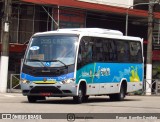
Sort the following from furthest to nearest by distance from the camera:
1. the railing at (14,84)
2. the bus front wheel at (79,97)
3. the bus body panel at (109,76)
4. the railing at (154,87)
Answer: the railing at (154,87)
the railing at (14,84)
the bus body panel at (109,76)
the bus front wheel at (79,97)

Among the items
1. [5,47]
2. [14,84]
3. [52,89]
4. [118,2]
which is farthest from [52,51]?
[118,2]

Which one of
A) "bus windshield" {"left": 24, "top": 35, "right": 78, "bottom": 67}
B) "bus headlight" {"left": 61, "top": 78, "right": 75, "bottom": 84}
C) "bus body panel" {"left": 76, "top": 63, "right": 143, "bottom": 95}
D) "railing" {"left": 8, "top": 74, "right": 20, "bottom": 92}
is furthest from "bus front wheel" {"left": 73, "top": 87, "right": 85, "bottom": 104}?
"railing" {"left": 8, "top": 74, "right": 20, "bottom": 92}

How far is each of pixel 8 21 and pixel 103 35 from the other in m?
11.5

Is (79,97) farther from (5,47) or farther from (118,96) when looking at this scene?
(5,47)

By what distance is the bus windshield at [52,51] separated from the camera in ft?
71.0

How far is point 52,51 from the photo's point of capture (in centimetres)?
2189

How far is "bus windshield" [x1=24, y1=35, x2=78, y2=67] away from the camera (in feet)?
71.0

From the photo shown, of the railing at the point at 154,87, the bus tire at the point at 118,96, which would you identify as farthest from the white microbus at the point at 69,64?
the railing at the point at 154,87

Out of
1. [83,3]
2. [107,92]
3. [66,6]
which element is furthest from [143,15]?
[107,92]

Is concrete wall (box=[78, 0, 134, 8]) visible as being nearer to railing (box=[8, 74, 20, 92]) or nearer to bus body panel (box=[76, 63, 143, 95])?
railing (box=[8, 74, 20, 92])

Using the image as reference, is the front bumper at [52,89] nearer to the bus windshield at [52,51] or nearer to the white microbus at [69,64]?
the white microbus at [69,64]

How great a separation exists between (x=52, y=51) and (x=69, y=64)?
0.95m

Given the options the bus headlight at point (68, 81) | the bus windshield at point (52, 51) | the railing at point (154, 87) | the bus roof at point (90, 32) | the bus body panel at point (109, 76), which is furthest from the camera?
the railing at point (154, 87)

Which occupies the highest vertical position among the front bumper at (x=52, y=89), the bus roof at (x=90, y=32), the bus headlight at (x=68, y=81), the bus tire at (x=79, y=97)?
the bus roof at (x=90, y=32)
